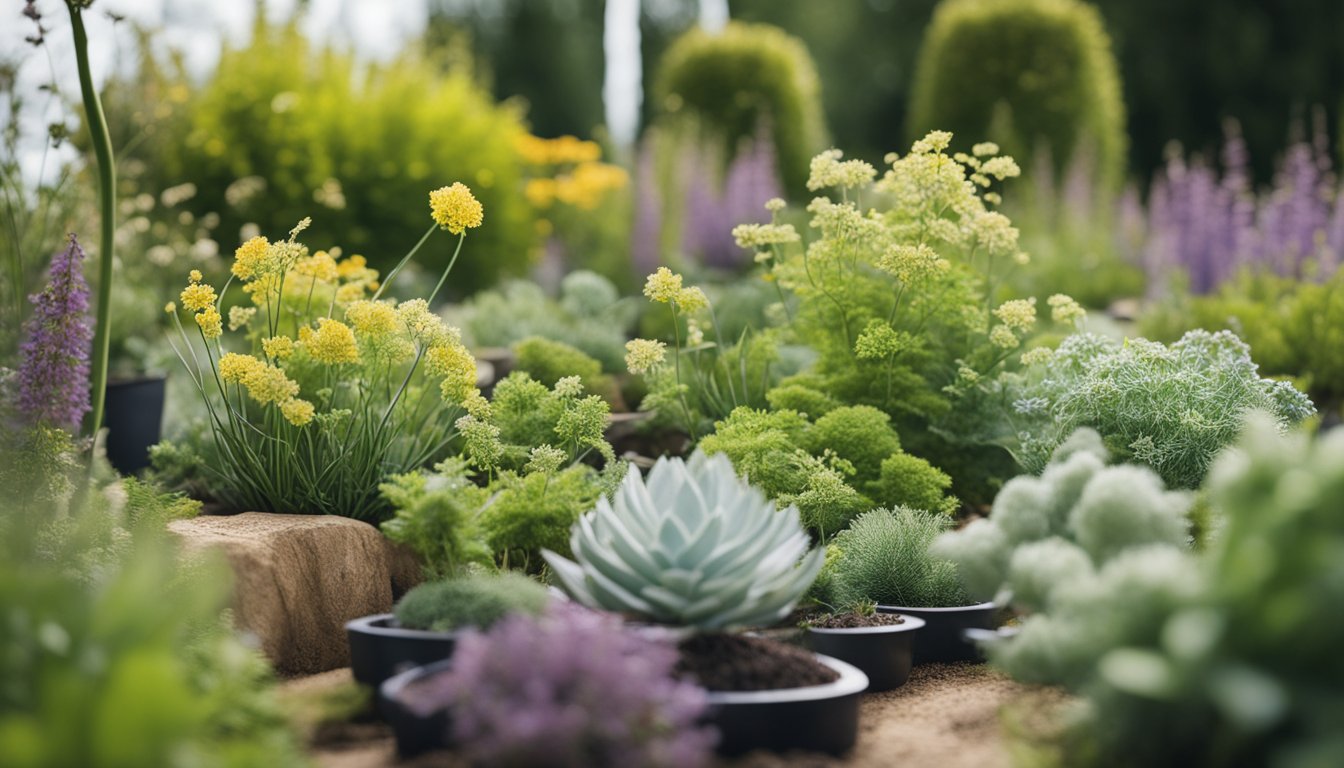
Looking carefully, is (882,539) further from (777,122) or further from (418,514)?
(777,122)

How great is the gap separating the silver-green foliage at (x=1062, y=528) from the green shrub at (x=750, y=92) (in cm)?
850

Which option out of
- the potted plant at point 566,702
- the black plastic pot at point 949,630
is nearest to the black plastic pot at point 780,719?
the potted plant at point 566,702

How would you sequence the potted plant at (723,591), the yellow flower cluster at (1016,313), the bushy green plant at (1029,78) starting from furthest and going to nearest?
the bushy green plant at (1029,78), the yellow flower cluster at (1016,313), the potted plant at (723,591)

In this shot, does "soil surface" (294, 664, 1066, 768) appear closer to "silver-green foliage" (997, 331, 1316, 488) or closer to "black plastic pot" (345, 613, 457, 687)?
"black plastic pot" (345, 613, 457, 687)

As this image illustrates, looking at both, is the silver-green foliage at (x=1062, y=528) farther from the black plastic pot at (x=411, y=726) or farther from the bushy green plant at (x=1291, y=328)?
the bushy green plant at (x=1291, y=328)

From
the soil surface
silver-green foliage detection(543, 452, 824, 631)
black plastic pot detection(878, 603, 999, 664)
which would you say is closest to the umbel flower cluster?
the soil surface

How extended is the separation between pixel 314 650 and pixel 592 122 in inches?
547

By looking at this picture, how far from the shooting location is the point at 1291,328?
5.59 meters

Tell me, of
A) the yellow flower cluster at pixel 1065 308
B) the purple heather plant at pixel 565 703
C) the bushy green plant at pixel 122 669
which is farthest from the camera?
the yellow flower cluster at pixel 1065 308

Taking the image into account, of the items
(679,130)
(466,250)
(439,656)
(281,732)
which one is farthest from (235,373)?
(679,130)

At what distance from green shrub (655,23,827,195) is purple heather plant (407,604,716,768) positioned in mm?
9219

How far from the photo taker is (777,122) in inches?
441

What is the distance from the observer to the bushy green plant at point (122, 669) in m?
1.76

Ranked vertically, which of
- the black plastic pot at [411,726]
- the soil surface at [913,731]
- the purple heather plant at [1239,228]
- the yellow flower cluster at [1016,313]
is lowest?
the soil surface at [913,731]
